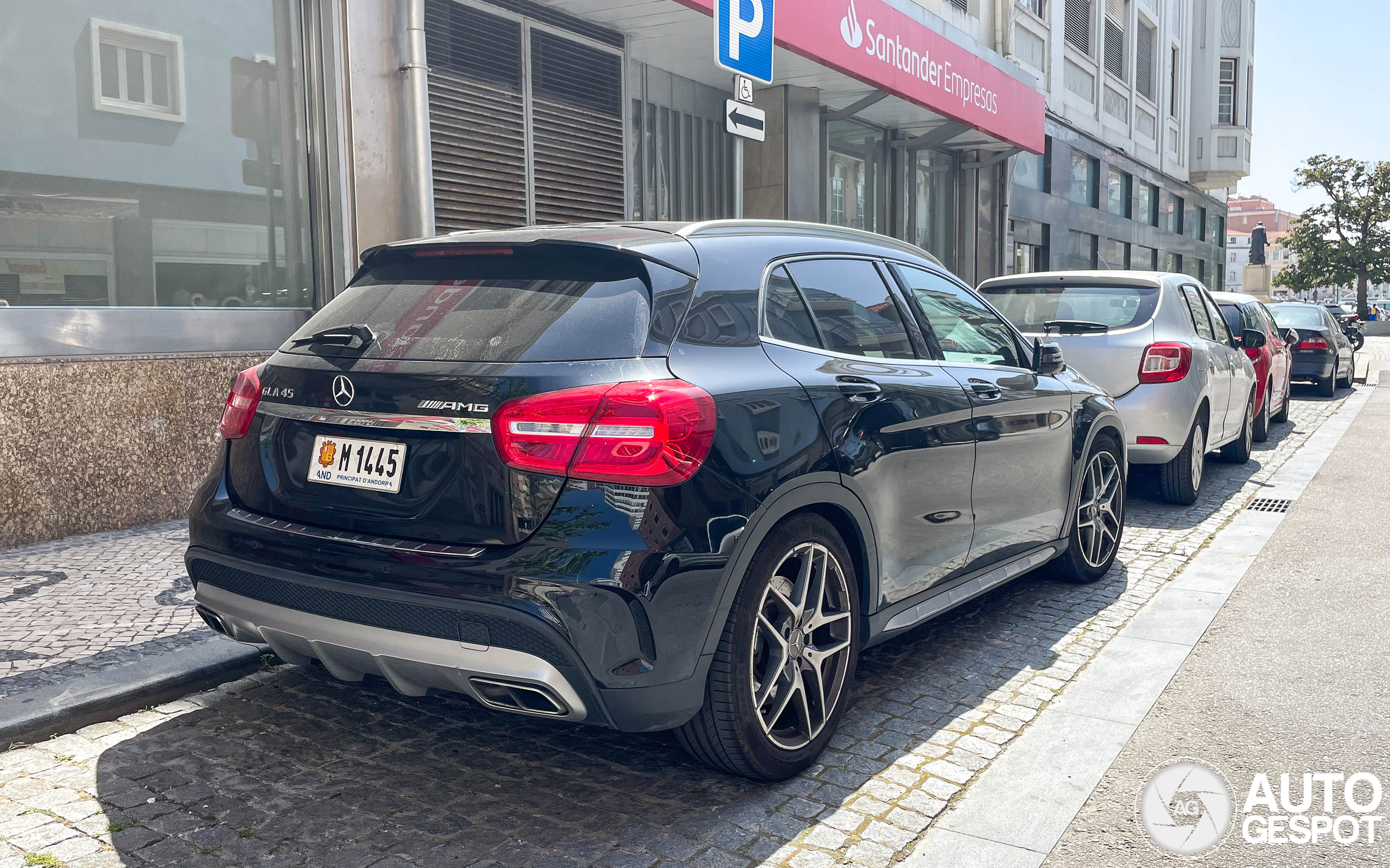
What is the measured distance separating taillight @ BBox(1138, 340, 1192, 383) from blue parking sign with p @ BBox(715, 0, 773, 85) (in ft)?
10.0

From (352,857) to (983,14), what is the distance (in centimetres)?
1965

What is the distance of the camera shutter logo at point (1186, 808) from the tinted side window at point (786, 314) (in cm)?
163

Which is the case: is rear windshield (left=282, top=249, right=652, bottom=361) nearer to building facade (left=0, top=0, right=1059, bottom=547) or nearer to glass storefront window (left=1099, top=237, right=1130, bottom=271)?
building facade (left=0, top=0, right=1059, bottom=547)

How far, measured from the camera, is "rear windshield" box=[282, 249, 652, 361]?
3.01 meters

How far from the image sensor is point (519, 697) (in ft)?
9.41

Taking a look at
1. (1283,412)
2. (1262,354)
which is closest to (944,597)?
(1262,354)

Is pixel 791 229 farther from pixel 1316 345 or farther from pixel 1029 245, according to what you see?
pixel 1029 245

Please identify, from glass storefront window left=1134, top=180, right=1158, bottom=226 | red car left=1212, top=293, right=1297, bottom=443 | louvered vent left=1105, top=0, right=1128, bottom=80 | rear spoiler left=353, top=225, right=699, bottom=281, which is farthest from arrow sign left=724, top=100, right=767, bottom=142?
glass storefront window left=1134, top=180, right=1158, bottom=226

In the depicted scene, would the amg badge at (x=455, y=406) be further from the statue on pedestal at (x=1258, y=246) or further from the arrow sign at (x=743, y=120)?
the statue on pedestal at (x=1258, y=246)

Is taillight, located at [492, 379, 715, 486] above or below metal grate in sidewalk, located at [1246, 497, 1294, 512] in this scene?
above

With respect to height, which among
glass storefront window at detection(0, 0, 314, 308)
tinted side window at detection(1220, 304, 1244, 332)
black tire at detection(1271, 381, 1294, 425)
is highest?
glass storefront window at detection(0, 0, 314, 308)

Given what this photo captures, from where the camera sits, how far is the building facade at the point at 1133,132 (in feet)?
73.9

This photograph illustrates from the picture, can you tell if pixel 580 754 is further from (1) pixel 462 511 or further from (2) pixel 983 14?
(2) pixel 983 14

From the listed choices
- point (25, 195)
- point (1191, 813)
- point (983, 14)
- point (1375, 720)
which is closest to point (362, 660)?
point (1191, 813)
